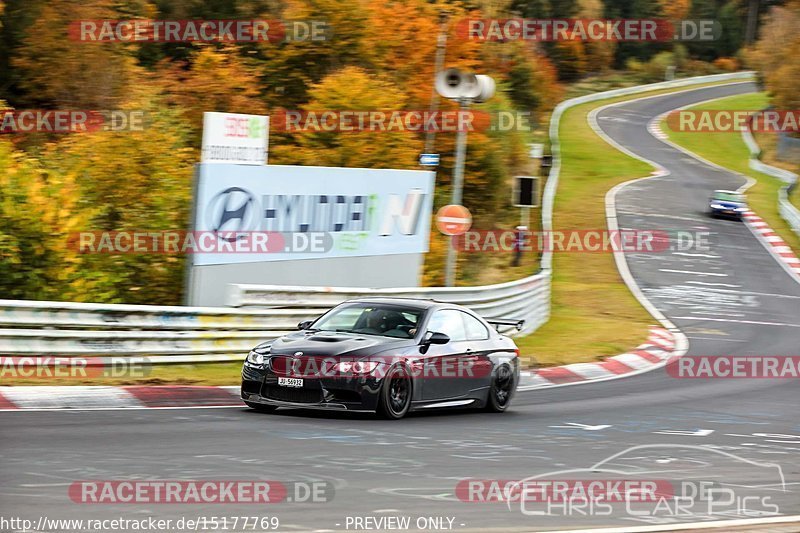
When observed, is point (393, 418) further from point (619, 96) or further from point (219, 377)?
point (619, 96)

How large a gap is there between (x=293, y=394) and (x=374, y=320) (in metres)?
1.47

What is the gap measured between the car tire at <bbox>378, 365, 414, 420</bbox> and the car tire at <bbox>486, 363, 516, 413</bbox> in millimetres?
1744

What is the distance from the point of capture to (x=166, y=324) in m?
15.0

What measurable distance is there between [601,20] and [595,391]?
8774 cm

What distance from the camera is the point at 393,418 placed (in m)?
12.0

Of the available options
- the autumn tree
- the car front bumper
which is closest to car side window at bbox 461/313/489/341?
the car front bumper

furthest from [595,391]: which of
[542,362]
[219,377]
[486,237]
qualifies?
[486,237]

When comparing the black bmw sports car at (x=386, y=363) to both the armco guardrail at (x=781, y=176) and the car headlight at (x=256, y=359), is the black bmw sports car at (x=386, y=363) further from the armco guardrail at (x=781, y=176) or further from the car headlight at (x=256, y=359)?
the armco guardrail at (x=781, y=176)

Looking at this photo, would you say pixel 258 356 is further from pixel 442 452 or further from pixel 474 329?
pixel 474 329

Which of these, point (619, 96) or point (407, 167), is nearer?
point (407, 167)

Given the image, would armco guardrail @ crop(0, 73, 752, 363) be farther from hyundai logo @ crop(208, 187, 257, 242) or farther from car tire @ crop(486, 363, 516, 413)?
car tire @ crop(486, 363, 516, 413)

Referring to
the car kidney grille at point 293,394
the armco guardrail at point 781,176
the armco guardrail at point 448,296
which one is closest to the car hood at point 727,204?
the armco guardrail at point 781,176

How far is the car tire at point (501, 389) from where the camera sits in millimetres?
13766

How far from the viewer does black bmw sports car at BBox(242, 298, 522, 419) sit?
11586 mm
